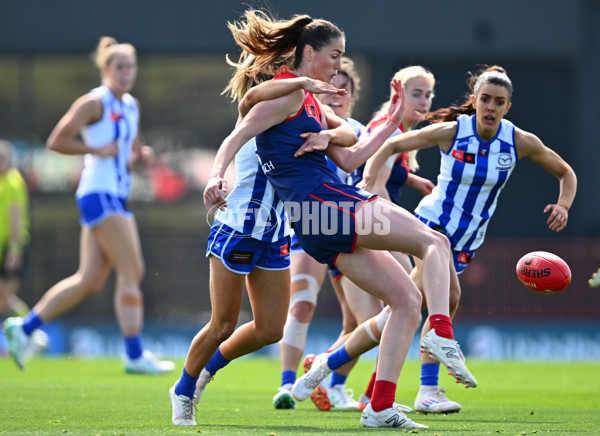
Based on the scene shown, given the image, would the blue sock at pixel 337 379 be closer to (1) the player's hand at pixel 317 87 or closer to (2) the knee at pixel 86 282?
(1) the player's hand at pixel 317 87

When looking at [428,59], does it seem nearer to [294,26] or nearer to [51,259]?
[51,259]

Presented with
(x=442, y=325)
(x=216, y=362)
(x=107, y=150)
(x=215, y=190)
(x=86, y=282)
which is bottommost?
(x=216, y=362)

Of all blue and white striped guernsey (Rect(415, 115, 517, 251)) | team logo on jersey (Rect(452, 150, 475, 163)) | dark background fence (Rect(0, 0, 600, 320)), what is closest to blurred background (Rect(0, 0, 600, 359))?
dark background fence (Rect(0, 0, 600, 320))

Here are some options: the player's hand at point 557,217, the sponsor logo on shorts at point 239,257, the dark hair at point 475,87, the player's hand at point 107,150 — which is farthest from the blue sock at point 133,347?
the player's hand at point 557,217

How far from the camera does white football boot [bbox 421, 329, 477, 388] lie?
521 cm

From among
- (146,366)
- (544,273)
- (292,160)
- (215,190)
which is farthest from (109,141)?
(215,190)

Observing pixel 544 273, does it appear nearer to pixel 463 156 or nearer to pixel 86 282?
pixel 463 156

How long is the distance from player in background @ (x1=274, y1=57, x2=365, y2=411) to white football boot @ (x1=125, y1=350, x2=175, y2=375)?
2.50m

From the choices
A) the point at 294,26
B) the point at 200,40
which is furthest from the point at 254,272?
the point at 200,40

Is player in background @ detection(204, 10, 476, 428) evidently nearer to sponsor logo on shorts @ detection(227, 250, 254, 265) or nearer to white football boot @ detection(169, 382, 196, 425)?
sponsor logo on shorts @ detection(227, 250, 254, 265)

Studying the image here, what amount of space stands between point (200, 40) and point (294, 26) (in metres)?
11.6

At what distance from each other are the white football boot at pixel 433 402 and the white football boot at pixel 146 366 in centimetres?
353

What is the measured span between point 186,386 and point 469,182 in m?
2.31

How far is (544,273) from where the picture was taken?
21.5ft
